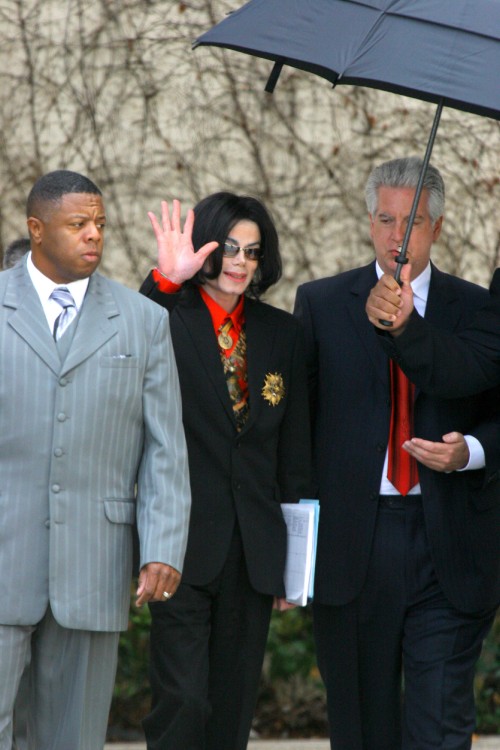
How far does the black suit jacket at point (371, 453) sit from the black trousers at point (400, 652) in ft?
0.20

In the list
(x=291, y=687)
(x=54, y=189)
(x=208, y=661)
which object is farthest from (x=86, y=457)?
(x=291, y=687)

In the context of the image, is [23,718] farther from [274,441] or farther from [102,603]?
[274,441]

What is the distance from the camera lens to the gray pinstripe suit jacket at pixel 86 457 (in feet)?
12.6

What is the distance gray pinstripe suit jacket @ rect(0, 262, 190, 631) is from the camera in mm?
3828

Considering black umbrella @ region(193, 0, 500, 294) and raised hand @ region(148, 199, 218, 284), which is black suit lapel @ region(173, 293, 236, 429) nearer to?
raised hand @ region(148, 199, 218, 284)

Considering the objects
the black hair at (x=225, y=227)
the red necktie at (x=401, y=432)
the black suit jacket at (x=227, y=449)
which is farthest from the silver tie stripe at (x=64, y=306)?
the red necktie at (x=401, y=432)

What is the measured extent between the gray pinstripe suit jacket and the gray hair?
103 centimetres

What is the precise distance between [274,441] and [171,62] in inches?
129

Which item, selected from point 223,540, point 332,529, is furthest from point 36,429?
point 332,529

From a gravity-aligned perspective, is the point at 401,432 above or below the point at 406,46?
below

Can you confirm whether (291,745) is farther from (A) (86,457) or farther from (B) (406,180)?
(B) (406,180)

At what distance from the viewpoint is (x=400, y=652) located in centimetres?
461

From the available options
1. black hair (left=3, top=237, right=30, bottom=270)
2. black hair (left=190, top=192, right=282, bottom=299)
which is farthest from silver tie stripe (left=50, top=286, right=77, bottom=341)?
black hair (left=3, top=237, right=30, bottom=270)

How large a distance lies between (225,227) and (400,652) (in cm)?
154
